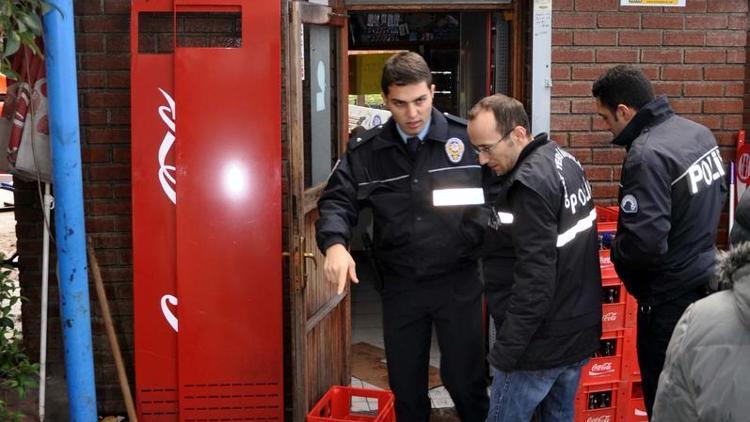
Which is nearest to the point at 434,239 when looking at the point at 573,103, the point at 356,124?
the point at 573,103

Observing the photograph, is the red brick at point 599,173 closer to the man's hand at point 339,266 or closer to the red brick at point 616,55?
the red brick at point 616,55

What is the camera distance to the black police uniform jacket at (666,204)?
361cm

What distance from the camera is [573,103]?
5277mm

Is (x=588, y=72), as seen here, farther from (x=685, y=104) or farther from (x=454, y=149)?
(x=454, y=149)

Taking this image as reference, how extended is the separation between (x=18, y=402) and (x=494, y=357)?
3.04m

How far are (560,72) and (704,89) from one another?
0.87 metres

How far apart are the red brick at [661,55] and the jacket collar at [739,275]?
3533mm

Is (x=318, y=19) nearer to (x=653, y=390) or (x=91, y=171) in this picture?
(x=91, y=171)

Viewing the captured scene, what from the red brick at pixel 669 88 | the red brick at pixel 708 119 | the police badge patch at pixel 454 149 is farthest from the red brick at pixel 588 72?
the police badge patch at pixel 454 149

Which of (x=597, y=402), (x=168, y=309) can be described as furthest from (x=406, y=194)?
(x=597, y=402)

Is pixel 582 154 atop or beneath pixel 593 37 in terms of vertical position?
beneath

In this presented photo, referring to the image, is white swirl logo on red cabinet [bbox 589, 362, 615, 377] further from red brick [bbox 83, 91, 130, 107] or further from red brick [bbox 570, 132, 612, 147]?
red brick [bbox 83, 91, 130, 107]

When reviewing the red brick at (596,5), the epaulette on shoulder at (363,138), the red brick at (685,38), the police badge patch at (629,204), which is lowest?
the police badge patch at (629,204)

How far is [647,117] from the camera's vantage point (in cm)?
379
